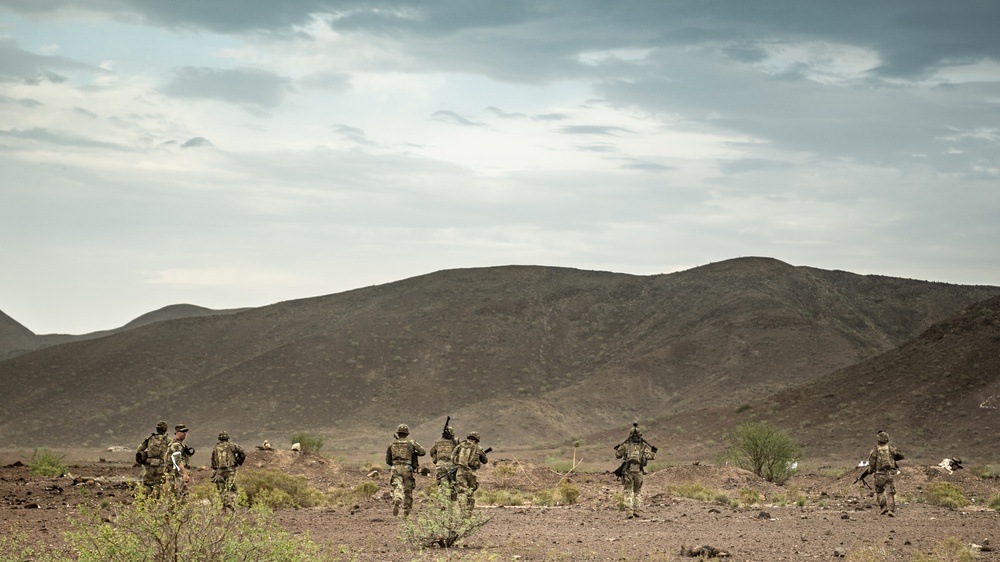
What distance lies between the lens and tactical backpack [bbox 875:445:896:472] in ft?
72.5

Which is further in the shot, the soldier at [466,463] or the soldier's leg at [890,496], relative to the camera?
the soldier's leg at [890,496]

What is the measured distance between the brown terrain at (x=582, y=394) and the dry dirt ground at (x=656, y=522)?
110 millimetres

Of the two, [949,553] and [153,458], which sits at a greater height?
[153,458]

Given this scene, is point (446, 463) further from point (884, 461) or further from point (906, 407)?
point (906, 407)

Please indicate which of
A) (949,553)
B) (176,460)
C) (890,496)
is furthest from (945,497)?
(176,460)

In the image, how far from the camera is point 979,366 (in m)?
53.4

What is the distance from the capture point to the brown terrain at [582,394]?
66.0 feet

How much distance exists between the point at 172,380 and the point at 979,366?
58863 millimetres

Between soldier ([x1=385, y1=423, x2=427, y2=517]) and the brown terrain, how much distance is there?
864 mm

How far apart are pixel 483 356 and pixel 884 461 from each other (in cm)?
6489

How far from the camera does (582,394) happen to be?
77.7 metres

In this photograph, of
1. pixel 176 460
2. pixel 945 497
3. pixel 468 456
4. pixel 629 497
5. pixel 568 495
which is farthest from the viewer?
pixel 568 495

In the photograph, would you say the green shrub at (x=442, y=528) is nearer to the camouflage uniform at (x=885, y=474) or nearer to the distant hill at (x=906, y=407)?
the camouflage uniform at (x=885, y=474)

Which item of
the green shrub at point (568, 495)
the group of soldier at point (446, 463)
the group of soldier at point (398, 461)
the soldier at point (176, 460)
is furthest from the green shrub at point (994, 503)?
the soldier at point (176, 460)
